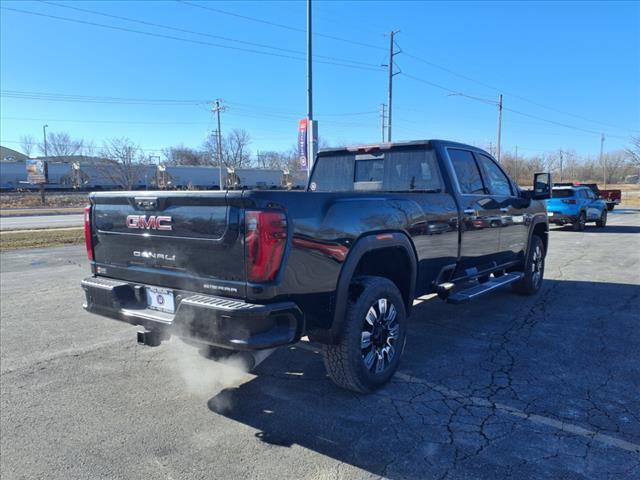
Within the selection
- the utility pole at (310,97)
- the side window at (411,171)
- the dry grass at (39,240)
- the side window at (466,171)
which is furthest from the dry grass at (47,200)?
the side window at (466,171)

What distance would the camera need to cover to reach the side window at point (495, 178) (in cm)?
Result: 590

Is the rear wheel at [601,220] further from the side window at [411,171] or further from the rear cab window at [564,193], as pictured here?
the side window at [411,171]

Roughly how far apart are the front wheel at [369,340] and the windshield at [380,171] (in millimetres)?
1561

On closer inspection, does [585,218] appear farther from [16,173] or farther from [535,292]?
[16,173]

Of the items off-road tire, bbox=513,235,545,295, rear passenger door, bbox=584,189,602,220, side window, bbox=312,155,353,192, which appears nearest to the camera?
side window, bbox=312,155,353,192

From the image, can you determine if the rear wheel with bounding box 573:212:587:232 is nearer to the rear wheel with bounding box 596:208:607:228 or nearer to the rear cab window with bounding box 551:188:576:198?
the rear cab window with bounding box 551:188:576:198

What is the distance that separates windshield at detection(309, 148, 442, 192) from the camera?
5.01 metres

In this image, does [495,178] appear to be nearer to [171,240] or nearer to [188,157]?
[171,240]

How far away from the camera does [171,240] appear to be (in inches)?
133

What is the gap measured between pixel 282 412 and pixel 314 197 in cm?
162

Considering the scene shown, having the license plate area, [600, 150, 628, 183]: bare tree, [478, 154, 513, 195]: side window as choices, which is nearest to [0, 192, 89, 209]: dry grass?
[478, 154, 513, 195]: side window

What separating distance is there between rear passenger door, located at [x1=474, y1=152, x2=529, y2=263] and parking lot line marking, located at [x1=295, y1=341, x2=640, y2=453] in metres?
2.66

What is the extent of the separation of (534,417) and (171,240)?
2.89 metres

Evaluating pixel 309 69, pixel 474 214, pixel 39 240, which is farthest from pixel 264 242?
pixel 309 69
